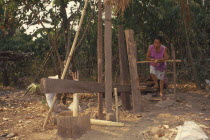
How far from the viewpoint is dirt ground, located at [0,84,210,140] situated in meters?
4.43

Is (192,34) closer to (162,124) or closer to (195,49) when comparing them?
(195,49)

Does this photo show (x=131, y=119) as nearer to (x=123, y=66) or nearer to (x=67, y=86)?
(x=123, y=66)

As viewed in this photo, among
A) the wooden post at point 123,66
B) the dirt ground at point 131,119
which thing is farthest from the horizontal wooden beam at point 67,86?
the wooden post at point 123,66

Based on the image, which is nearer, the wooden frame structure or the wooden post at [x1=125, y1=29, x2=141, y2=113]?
the wooden frame structure

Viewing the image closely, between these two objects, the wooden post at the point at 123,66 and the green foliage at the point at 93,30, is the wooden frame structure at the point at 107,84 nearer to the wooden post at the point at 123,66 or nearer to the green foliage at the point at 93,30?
the wooden post at the point at 123,66

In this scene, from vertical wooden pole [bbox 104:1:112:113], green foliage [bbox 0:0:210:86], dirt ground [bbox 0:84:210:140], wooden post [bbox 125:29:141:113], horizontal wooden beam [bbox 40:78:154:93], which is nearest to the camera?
horizontal wooden beam [bbox 40:78:154:93]

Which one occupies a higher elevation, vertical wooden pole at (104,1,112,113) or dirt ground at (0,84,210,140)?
vertical wooden pole at (104,1,112,113)

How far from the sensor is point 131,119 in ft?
18.0

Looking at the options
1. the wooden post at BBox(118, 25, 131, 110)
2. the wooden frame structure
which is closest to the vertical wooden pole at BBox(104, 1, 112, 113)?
the wooden frame structure

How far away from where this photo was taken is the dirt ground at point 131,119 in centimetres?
443

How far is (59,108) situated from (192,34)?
604 centimetres

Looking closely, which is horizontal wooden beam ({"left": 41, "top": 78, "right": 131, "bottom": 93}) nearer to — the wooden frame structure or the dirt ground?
the wooden frame structure

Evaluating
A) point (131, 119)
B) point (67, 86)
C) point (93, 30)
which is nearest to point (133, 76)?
point (131, 119)

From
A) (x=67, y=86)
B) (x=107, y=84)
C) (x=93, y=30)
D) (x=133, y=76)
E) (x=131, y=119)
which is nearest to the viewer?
(x=67, y=86)
